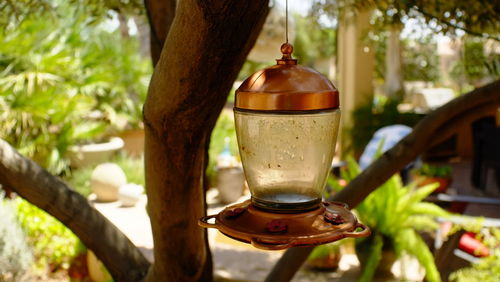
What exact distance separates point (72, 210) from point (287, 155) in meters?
1.25

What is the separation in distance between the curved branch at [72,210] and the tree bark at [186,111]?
0.21m

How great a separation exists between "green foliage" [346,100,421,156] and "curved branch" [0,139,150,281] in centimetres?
715

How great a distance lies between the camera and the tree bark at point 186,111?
1.45 m

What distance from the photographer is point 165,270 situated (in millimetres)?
2098

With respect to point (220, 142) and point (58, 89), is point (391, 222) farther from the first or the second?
point (58, 89)

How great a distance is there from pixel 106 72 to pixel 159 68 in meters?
7.64

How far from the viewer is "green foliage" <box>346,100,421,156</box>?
30.1ft

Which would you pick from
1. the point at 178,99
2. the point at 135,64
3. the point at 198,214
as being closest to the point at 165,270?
the point at 198,214

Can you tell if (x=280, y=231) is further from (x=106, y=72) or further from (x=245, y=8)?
(x=106, y=72)

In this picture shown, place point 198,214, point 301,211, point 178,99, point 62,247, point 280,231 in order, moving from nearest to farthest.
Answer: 1. point 280,231
2. point 301,211
3. point 178,99
4. point 198,214
5. point 62,247

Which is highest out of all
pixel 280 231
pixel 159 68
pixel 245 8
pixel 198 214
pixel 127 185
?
pixel 245 8

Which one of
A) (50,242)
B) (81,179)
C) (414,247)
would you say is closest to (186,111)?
(414,247)

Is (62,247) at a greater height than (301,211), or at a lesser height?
lesser

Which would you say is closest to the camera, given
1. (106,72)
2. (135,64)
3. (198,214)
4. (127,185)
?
(198,214)
